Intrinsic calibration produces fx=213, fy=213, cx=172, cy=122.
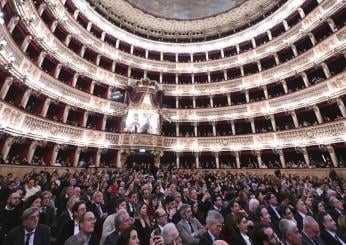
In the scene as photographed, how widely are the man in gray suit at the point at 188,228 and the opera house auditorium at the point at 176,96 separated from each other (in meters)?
1.20

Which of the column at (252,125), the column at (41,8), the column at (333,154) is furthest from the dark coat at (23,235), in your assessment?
the column at (252,125)

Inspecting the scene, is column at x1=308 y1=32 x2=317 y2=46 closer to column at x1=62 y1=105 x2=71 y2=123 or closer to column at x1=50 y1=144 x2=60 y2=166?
column at x1=62 y1=105 x2=71 y2=123

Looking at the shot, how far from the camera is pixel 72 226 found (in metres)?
3.88

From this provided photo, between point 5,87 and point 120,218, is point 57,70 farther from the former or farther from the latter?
point 120,218

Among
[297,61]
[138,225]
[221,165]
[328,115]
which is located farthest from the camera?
[221,165]

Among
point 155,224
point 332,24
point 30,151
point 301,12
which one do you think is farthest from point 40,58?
point 301,12

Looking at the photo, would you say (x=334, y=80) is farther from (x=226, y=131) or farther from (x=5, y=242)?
(x=5, y=242)

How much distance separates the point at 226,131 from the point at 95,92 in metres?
14.9

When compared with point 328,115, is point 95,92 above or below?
above

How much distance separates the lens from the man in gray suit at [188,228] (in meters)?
3.86

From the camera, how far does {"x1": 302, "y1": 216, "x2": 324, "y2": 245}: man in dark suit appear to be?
3640mm

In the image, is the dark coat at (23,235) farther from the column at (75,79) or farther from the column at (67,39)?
the column at (67,39)

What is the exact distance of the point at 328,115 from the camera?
17625mm

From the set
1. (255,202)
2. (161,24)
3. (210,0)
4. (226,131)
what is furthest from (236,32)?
(255,202)
